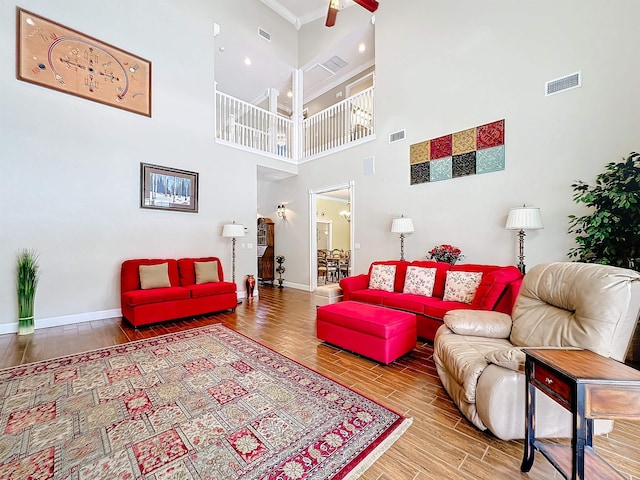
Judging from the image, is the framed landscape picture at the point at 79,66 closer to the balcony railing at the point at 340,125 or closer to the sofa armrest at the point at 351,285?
the balcony railing at the point at 340,125

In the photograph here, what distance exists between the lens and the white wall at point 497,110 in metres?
3.25

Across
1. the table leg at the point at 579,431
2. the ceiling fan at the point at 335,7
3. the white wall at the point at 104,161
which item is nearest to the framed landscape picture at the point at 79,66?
the white wall at the point at 104,161

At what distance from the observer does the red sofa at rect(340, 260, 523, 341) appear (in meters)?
3.05

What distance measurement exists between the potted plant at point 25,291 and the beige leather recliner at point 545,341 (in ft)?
17.3

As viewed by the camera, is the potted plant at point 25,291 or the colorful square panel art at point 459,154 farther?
the colorful square panel art at point 459,154

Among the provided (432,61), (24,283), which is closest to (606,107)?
(432,61)

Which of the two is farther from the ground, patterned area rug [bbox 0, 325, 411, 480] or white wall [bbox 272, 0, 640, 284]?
white wall [bbox 272, 0, 640, 284]

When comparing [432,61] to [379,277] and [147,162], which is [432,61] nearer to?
[379,277]

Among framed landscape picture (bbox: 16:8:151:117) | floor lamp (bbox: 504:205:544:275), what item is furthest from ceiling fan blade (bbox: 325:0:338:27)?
floor lamp (bbox: 504:205:544:275)

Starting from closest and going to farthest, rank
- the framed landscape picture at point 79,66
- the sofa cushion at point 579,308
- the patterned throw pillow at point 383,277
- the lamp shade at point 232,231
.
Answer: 1. the sofa cushion at point 579,308
2. the framed landscape picture at point 79,66
3. the patterned throw pillow at point 383,277
4. the lamp shade at point 232,231

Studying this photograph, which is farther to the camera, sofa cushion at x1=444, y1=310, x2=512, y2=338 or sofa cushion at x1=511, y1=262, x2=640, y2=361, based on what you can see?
sofa cushion at x1=444, y1=310, x2=512, y2=338

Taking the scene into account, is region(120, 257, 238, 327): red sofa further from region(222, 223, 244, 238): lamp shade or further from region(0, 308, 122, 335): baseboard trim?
region(222, 223, 244, 238): lamp shade

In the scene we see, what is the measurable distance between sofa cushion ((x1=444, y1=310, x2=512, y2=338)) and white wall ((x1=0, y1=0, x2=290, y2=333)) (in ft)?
16.2

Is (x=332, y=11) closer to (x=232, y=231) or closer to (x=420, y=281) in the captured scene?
(x=232, y=231)
